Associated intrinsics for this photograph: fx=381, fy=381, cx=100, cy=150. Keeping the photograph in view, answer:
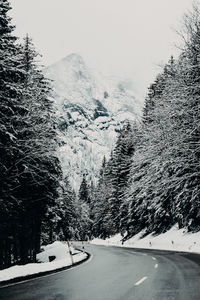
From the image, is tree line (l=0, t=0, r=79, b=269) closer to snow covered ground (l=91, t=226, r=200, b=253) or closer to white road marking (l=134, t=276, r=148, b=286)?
white road marking (l=134, t=276, r=148, b=286)

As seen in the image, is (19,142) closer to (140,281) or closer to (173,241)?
(140,281)

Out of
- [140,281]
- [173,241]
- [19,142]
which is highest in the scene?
[19,142]

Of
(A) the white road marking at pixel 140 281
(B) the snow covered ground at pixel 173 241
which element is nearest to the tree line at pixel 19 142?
(A) the white road marking at pixel 140 281

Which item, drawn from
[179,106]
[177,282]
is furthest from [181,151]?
[177,282]

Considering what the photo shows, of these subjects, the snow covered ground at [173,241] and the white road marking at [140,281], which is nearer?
the white road marking at [140,281]

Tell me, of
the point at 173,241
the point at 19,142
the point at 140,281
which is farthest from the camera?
the point at 173,241

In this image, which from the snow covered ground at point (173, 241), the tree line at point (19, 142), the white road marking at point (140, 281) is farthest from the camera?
the snow covered ground at point (173, 241)

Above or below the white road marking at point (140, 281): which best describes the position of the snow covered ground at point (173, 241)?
below

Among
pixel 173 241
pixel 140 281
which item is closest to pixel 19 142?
pixel 140 281

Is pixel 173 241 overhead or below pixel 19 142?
below

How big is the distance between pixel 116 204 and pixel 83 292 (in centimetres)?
4615

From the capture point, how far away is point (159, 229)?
4425cm

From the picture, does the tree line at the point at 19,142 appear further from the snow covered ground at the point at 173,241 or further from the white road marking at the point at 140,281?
the snow covered ground at the point at 173,241

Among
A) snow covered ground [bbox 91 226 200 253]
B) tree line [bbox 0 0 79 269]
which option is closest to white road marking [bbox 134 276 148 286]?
tree line [bbox 0 0 79 269]
